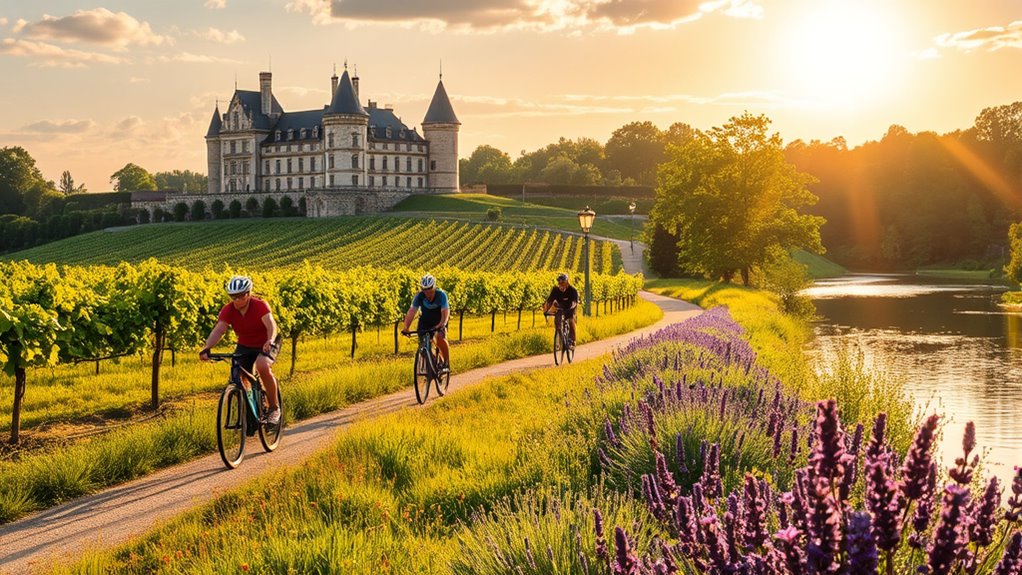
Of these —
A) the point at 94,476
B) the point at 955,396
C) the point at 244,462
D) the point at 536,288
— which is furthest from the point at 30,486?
the point at 536,288

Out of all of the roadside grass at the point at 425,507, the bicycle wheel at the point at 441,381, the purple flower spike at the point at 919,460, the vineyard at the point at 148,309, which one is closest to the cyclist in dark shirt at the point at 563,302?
the bicycle wheel at the point at 441,381

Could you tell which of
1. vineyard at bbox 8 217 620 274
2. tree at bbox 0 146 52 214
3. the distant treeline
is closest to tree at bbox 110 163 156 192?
tree at bbox 0 146 52 214

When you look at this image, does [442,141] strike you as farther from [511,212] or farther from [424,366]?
[424,366]

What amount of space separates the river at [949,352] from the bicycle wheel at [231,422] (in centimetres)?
687

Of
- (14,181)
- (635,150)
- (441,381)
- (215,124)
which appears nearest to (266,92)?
(215,124)

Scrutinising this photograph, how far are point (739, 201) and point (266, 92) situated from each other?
97573 mm

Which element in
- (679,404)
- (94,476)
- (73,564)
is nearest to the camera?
(73,564)

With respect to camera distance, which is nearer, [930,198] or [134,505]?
[134,505]

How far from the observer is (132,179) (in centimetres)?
17125

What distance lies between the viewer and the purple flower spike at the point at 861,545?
2.42 metres

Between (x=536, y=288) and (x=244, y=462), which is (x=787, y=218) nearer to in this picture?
(x=536, y=288)

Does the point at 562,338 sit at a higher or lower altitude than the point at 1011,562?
lower

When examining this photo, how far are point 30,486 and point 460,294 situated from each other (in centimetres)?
1851

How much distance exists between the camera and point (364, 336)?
1113 inches
